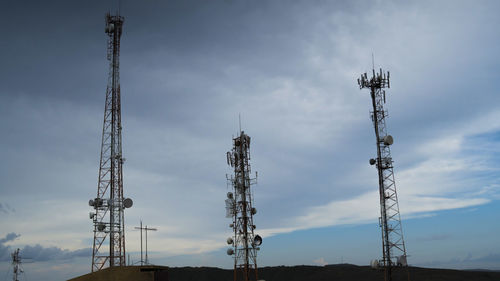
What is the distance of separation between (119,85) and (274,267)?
84943mm

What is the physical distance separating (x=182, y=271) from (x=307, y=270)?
1571 inches

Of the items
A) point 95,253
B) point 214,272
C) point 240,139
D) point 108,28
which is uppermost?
point 108,28

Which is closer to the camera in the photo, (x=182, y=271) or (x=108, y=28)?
(x=108, y=28)

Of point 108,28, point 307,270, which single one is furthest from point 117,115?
point 307,270

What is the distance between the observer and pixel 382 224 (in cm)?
5006

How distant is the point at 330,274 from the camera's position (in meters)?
116

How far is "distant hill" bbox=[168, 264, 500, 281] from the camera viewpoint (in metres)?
103

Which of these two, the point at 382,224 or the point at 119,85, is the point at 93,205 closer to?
the point at 119,85

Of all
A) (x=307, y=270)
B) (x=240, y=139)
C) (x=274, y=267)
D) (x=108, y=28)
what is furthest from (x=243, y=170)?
(x=274, y=267)

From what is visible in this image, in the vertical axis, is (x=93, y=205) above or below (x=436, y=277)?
above

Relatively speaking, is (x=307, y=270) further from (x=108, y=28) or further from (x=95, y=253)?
Result: (x=108, y=28)

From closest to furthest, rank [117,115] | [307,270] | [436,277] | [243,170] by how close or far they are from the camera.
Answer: [243,170], [117,115], [436,277], [307,270]

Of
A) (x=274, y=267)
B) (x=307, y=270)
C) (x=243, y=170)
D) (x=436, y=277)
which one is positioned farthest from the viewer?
(x=274, y=267)

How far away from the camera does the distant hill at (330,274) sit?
4048 inches
